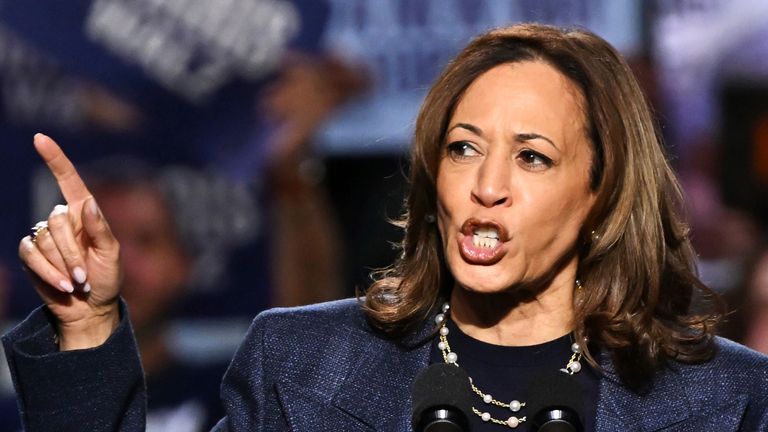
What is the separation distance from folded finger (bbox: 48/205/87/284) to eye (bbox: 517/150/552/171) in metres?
0.80

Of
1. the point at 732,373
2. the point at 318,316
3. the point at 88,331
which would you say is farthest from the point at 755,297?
the point at 88,331

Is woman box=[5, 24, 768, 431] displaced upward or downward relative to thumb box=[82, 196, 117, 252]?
downward

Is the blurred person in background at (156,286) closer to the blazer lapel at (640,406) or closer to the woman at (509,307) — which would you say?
the woman at (509,307)

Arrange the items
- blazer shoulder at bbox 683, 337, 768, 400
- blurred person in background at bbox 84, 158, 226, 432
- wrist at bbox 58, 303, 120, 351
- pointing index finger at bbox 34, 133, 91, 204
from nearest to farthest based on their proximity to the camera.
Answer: pointing index finger at bbox 34, 133, 91, 204
wrist at bbox 58, 303, 120, 351
blazer shoulder at bbox 683, 337, 768, 400
blurred person in background at bbox 84, 158, 226, 432

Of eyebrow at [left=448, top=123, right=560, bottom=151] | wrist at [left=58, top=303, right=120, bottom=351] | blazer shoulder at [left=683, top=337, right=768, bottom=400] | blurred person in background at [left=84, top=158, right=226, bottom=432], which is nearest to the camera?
wrist at [left=58, top=303, right=120, bottom=351]

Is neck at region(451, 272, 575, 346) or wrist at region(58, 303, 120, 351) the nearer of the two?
wrist at region(58, 303, 120, 351)

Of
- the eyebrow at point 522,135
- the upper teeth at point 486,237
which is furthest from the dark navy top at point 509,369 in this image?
the eyebrow at point 522,135

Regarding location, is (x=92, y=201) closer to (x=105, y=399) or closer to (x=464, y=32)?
(x=105, y=399)

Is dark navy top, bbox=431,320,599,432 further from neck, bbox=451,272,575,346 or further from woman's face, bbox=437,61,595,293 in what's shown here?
woman's face, bbox=437,61,595,293

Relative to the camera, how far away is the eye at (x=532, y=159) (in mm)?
2580

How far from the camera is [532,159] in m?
2.59

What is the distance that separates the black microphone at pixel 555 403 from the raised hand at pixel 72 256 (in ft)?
2.41

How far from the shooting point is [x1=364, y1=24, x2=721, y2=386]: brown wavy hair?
2.71 metres

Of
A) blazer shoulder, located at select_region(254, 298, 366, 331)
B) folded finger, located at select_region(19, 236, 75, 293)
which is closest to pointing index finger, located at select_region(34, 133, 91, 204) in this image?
folded finger, located at select_region(19, 236, 75, 293)
